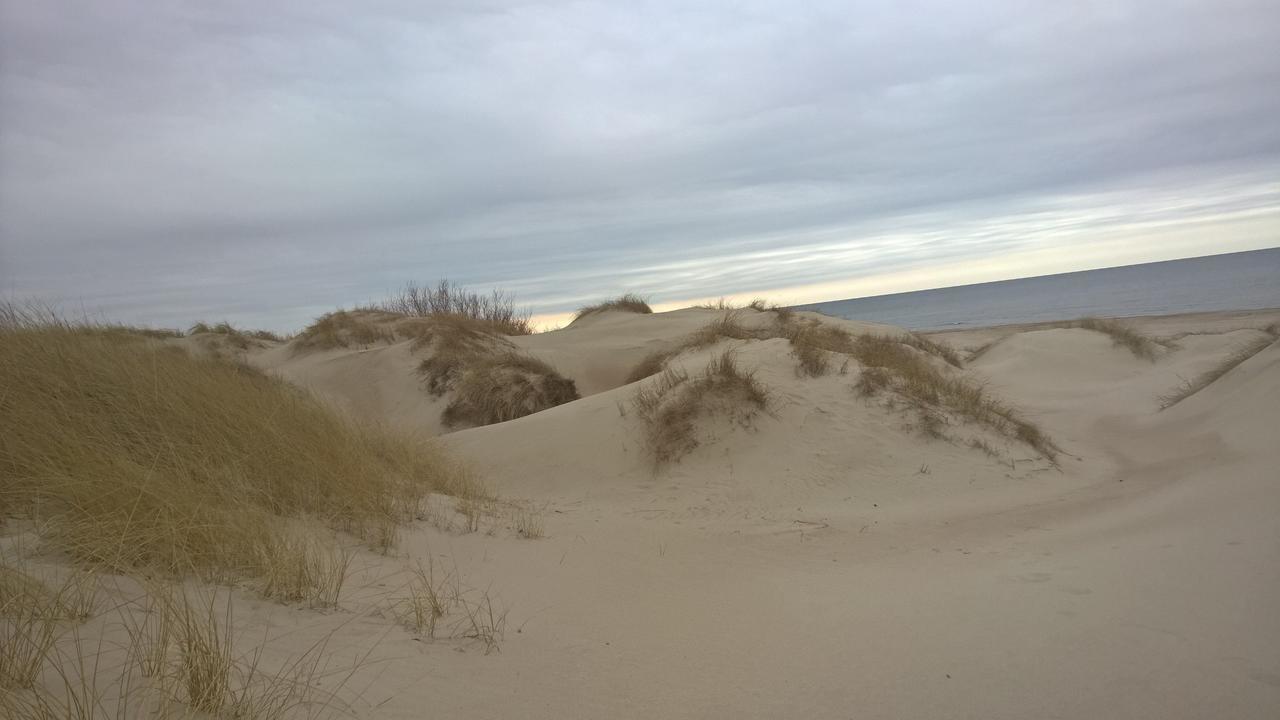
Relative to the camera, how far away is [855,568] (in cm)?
514

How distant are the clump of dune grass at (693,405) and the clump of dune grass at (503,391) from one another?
179 inches

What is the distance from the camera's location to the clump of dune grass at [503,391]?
1280 centimetres

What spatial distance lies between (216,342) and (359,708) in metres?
21.5

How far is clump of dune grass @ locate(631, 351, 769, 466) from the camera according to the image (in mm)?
8172

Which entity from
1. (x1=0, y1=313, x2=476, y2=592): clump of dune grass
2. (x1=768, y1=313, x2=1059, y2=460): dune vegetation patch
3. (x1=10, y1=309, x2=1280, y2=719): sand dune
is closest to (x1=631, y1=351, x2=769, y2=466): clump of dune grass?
(x1=10, y1=309, x2=1280, y2=719): sand dune

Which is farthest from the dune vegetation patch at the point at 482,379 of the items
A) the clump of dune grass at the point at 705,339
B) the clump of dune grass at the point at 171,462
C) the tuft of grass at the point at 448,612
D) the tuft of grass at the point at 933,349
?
the tuft of grass at the point at 448,612

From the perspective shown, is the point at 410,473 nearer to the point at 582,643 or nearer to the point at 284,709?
the point at 582,643

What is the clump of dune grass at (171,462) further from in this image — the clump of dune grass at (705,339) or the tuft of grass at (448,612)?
the clump of dune grass at (705,339)

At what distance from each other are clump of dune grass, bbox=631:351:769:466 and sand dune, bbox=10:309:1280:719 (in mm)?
143

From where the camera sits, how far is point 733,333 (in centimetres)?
1260

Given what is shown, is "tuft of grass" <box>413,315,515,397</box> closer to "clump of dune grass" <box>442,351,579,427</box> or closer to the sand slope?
"clump of dune grass" <box>442,351,579,427</box>

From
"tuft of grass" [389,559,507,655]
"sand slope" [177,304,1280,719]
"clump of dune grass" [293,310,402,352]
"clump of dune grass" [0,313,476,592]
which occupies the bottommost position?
"sand slope" [177,304,1280,719]

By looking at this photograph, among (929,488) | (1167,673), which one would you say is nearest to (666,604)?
(1167,673)

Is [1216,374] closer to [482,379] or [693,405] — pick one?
[693,405]
